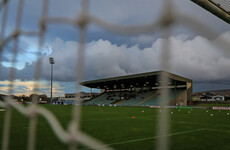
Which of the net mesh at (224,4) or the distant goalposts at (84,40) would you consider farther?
the net mesh at (224,4)

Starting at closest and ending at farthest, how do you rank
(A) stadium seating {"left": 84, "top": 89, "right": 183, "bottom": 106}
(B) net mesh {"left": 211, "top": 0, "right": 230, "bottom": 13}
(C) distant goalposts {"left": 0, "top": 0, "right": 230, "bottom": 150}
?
(C) distant goalposts {"left": 0, "top": 0, "right": 230, "bottom": 150} < (B) net mesh {"left": 211, "top": 0, "right": 230, "bottom": 13} < (A) stadium seating {"left": 84, "top": 89, "right": 183, "bottom": 106}

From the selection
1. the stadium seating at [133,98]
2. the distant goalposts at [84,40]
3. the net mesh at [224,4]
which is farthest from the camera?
the stadium seating at [133,98]

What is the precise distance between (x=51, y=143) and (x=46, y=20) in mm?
3506

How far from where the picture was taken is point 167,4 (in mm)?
1017

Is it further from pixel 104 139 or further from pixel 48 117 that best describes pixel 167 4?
pixel 104 139

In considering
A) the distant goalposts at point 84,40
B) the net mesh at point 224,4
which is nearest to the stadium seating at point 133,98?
the net mesh at point 224,4

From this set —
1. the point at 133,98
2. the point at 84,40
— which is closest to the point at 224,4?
the point at 84,40

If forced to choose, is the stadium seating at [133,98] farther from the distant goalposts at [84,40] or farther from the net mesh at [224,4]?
the distant goalposts at [84,40]

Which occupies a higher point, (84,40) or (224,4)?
(224,4)

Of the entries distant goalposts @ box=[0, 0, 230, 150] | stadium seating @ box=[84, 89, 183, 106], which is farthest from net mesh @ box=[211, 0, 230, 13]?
stadium seating @ box=[84, 89, 183, 106]

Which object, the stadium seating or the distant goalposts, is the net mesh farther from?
the stadium seating

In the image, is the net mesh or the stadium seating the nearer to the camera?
the net mesh

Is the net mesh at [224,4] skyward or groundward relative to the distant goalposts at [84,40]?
skyward

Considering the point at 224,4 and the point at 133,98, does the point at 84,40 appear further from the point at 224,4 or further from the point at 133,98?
the point at 133,98
